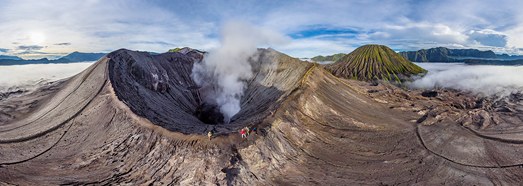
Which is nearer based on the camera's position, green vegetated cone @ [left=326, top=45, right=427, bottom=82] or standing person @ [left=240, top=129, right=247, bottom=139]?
standing person @ [left=240, top=129, right=247, bottom=139]

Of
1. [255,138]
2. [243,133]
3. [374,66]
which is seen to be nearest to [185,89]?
[243,133]

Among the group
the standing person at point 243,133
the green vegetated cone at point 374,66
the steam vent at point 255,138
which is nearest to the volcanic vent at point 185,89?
the steam vent at point 255,138

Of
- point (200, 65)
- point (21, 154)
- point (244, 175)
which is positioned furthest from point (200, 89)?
point (244, 175)

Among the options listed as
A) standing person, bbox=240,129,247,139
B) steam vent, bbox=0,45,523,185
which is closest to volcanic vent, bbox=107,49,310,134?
steam vent, bbox=0,45,523,185

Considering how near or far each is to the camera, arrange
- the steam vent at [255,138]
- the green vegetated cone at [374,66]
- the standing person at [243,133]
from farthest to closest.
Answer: the green vegetated cone at [374,66], the standing person at [243,133], the steam vent at [255,138]

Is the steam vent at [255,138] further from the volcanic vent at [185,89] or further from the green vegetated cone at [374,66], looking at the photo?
the green vegetated cone at [374,66]

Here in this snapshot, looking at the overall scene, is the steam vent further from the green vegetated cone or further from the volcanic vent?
the green vegetated cone
